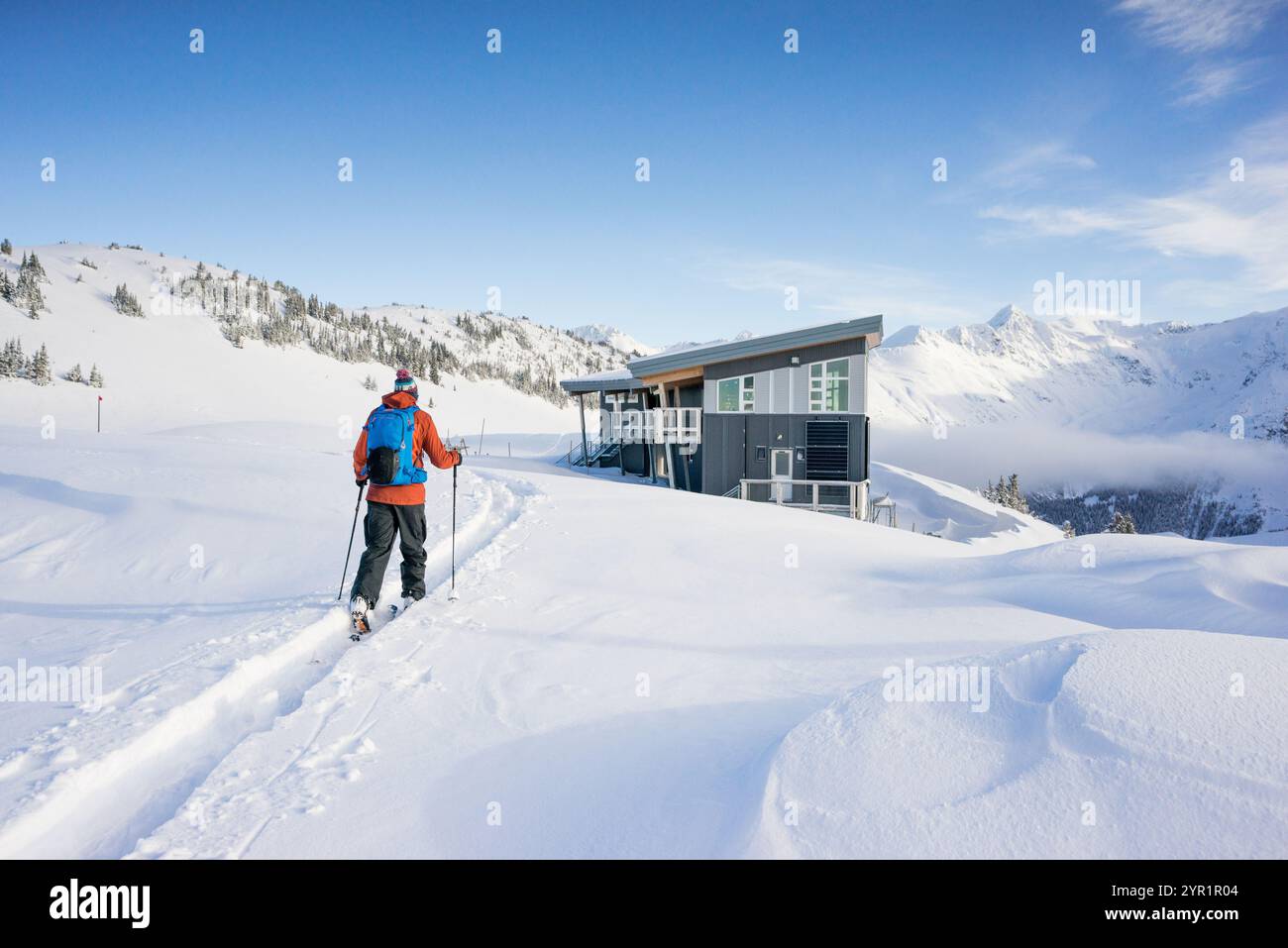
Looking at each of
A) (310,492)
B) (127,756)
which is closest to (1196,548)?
(127,756)

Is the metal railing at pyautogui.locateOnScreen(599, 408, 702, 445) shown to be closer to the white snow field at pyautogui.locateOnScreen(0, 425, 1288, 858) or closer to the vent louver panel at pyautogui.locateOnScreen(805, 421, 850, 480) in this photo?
the vent louver panel at pyautogui.locateOnScreen(805, 421, 850, 480)

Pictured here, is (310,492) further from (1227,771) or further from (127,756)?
(1227,771)

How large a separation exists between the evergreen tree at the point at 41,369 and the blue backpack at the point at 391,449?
42.3 meters

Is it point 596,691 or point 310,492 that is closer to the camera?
point 596,691

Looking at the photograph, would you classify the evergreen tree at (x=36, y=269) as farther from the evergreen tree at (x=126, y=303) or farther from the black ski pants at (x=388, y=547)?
the black ski pants at (x=388, y=547)

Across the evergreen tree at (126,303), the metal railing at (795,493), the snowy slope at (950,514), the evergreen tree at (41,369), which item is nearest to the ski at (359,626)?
the metal railing at (795,493)

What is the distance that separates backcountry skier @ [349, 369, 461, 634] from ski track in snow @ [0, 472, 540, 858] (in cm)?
79

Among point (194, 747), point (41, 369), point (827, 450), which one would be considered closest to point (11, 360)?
point (41, 369)

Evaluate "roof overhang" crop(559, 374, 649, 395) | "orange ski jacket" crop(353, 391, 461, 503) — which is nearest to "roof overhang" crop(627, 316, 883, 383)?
"roof overhang" crop(559, 374, 649, 395)

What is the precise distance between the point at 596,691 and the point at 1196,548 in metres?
7.74

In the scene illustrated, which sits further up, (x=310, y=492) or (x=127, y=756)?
(x=310, y=492)

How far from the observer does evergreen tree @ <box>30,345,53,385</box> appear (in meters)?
36.6
